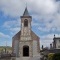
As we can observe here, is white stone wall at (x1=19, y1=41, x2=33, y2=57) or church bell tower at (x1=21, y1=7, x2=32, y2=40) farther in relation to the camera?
church bell tower at (x1=21, y1=7, x2=32, y2=40)

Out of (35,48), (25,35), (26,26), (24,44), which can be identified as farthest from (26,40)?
(26,26)

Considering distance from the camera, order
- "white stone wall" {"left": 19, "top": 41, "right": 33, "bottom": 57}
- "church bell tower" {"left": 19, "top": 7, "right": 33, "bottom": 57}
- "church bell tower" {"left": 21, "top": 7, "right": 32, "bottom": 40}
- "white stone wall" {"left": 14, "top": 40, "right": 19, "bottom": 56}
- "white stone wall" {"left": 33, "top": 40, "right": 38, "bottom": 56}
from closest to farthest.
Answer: "white stone wall" {"left": 19, "top": 41, "right": 33, "bottom": 57}, "white stone wall" {"left": 33, "top": 40, "right": 38, "bottom": 56}, "church bell tower" {"left": 19, "top": 7, "right": 33, "bottom": 57}, "white stone wall" {"left": 14, "top": 40, "right": 19, "bottom": 56}, "church bell tower" {"left": 21, "top": 7, "right": 32, "bottom": 40}

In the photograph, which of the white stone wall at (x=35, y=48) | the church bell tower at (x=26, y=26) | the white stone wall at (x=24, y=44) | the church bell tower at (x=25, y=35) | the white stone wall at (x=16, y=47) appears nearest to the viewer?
the white stone wall at (x=24, y=44)

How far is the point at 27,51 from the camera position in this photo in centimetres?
7581

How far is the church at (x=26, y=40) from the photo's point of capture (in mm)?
71625

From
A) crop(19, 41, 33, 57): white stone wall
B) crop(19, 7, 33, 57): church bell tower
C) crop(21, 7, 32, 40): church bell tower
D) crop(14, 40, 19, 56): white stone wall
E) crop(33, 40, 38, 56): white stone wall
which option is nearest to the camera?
crop(19, 41, 33, 57): white stone wall

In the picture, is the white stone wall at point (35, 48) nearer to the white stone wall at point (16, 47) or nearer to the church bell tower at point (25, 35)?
the church bell tower at point (25, 35)

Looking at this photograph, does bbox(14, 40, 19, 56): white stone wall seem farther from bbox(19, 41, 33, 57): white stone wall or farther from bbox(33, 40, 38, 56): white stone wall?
bbox(33, 40, 38, 56): white stone wall

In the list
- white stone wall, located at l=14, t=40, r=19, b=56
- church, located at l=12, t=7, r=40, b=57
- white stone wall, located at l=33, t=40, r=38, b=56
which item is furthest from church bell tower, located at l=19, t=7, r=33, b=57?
white stone wall, located at l=14, t=40, r=19, b=56

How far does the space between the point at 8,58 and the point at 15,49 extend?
7.54 meters

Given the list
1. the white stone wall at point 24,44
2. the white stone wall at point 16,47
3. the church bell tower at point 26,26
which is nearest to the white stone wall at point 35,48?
the white stone wall at point 24,44

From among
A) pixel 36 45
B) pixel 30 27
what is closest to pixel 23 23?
pixel 30 27

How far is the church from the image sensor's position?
71625 mm

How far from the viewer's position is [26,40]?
71.9 m
